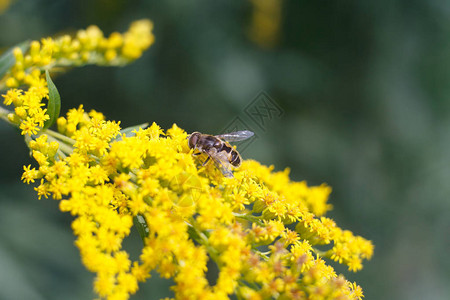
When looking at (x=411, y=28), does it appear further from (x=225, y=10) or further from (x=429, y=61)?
(x=225, y=10)

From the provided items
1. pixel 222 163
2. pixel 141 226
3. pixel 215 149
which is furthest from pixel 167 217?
pixel 215 149

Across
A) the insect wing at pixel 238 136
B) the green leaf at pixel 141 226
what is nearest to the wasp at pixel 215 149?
the insect wing at pixel 238 136

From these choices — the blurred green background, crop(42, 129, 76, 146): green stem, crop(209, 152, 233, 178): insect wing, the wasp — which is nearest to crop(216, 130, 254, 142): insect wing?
Answer: the wasp

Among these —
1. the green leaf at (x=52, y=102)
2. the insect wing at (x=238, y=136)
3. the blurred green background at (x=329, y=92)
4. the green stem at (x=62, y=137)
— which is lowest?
the green stem at (x=62, y=137)

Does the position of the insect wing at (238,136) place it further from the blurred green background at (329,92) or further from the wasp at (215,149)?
the blurred green background at (329,92)

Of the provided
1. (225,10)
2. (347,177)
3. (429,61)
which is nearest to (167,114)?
(225,10)

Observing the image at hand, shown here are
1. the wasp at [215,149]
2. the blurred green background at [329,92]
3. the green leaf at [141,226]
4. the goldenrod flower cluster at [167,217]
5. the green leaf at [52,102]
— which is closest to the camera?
the goldenrod flower cluster at [167,217]
